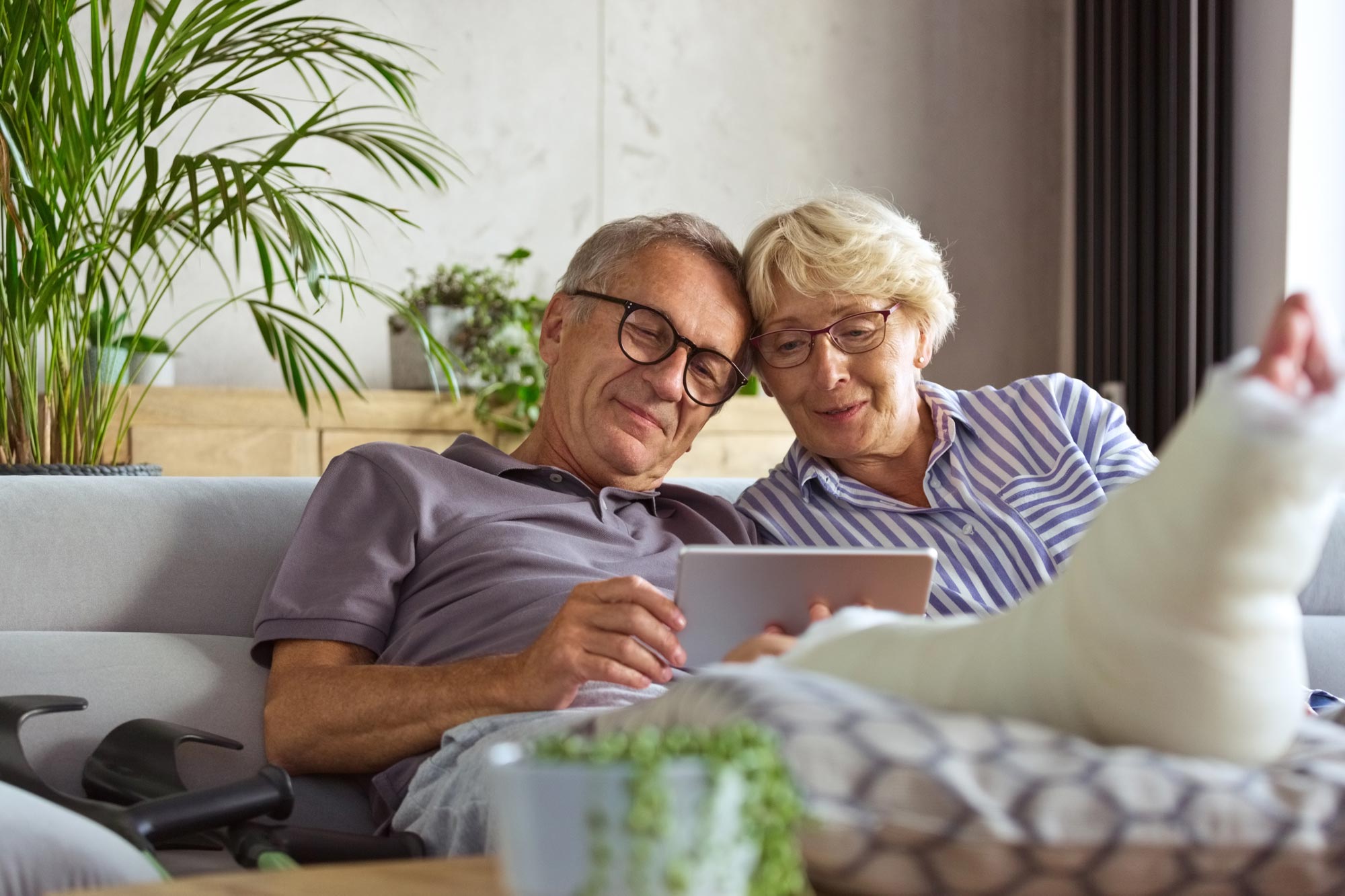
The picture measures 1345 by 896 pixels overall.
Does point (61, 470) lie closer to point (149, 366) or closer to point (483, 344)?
point (149, 366)

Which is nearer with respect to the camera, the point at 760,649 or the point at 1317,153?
the point at 760,649

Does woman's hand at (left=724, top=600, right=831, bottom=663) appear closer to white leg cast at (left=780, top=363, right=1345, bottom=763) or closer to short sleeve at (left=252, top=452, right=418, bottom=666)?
white leg cast at (left=780, top=363, right=1345, bottom=763)

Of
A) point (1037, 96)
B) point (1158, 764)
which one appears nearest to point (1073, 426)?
point (1158, 764)

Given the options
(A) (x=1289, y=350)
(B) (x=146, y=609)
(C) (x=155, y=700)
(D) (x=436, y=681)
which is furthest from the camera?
(B) (x=146, y=609)

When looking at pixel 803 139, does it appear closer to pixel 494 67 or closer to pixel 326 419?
pixel 494 67

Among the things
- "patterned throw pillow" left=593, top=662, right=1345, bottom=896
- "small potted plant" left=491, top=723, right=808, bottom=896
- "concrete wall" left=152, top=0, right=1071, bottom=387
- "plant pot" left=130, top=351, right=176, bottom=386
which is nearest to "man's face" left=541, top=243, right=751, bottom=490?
"patterned throw pillow" left=593, top=662, right=1345, bottom=896

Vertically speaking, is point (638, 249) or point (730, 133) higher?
point (730, 133)

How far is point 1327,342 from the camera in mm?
620

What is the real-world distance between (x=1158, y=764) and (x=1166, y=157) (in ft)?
11.0

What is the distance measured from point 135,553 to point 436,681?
0.50m

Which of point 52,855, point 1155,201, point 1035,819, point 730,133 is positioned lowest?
point 52,855

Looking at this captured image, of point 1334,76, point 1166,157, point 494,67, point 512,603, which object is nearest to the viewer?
point 512,603

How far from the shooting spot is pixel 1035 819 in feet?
2.11

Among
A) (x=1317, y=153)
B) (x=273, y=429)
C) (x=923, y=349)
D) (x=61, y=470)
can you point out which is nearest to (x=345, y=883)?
(x=923, y=349)
